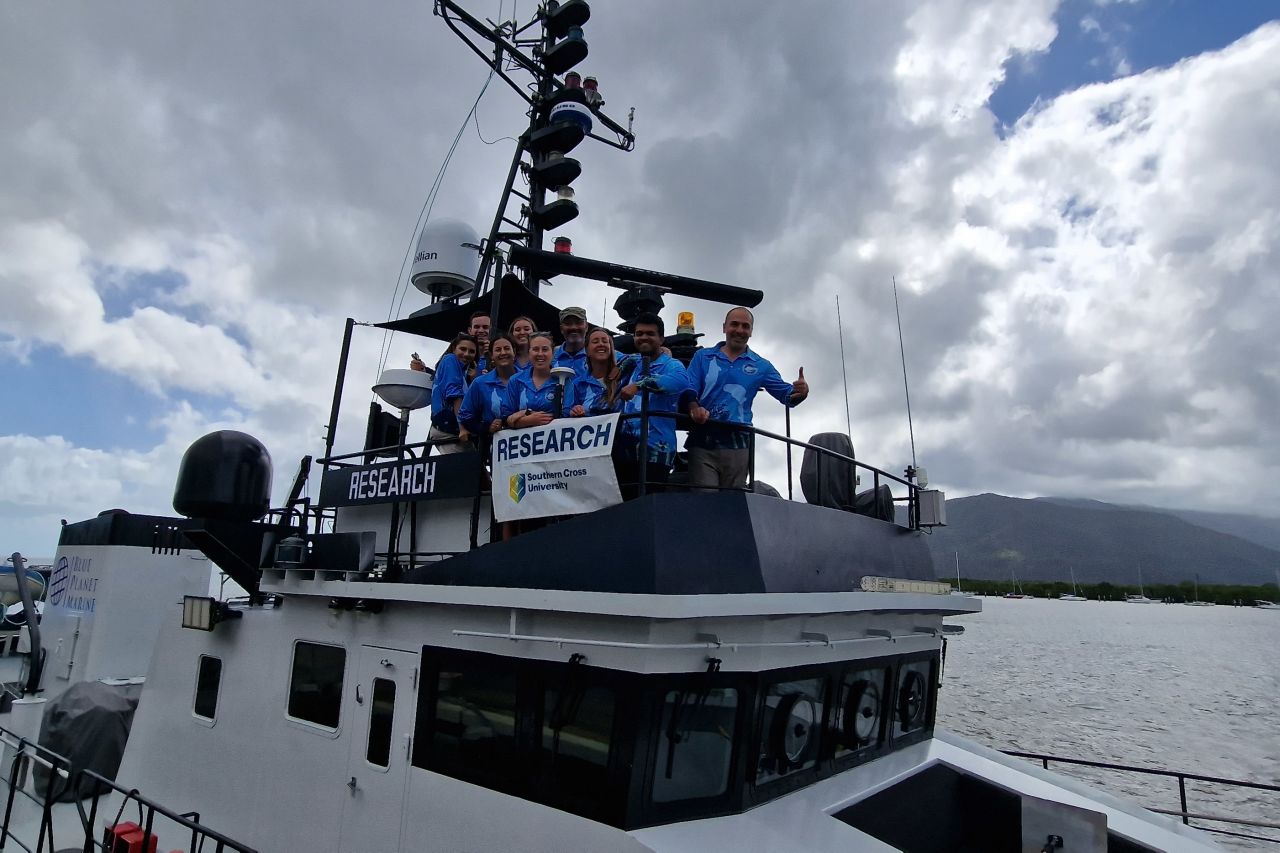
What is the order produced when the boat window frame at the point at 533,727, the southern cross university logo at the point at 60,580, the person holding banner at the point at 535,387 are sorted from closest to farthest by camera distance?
the boat window frame at the point at 533,727 → the person holding banner at the point at 535,387 → the southern cross university logo at the point at 60,580

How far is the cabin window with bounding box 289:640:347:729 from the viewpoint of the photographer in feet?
17.3

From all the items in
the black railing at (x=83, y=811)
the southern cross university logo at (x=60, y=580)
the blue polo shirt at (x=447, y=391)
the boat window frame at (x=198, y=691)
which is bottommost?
the black railing at (x=83, y=811)

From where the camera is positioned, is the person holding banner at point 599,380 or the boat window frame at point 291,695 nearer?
the person holding banner at point 599,380

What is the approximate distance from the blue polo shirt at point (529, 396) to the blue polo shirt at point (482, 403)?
0.08m

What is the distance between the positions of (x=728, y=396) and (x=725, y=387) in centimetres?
6

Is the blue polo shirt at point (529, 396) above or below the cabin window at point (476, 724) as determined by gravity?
above

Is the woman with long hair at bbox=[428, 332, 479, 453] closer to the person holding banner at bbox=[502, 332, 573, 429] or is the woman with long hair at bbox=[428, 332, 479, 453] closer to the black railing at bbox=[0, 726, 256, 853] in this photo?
the person holding banner at bbox=[502, 332, 573, 429]

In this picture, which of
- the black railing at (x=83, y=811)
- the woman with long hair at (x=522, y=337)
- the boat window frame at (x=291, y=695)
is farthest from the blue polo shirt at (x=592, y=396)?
the black railing at (x=83, y=811)

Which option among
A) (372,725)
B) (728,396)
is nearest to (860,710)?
(728,396)

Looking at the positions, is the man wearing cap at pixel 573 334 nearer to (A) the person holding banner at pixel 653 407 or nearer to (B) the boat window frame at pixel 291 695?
(A) the person holding banner at pixel 653 407

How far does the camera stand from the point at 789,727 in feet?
14.9

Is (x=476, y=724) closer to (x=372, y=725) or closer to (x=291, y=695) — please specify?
(x=372, y=725)

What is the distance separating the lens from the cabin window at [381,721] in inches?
190

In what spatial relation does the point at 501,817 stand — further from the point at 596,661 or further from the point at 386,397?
the point at 386,397
